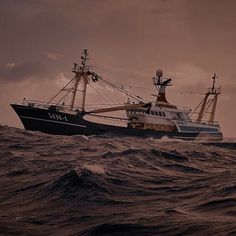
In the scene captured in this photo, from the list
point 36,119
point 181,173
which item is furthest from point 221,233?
point 36,119

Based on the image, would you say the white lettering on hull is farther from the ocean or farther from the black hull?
the ocean

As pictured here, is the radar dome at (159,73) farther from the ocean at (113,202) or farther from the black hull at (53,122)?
the ocean at (113,202)

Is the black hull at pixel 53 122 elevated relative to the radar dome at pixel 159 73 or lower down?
lower down

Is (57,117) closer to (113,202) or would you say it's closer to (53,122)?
(53,122)

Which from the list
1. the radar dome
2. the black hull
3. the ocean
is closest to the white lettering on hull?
the black hull

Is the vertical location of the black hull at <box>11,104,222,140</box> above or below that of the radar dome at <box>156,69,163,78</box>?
below

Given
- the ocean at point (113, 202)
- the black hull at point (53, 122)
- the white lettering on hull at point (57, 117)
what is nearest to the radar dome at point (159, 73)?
the black hull at point (53, 122)

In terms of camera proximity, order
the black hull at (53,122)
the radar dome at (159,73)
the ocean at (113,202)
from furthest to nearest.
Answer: the radar dome at (159,73)
the black hull at (53,122)
the ocean at (113,202)

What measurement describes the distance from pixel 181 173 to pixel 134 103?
46.6 metres

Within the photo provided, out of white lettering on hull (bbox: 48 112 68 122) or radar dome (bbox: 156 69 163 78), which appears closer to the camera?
white lettering on hull (bbox: 48 112 68 122)

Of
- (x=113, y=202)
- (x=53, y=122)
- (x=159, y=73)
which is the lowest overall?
(x=113, y=202)

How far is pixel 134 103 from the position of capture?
205ft

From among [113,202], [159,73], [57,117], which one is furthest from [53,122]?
[113,202]

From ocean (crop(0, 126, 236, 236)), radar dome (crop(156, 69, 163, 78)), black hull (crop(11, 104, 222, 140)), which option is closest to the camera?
ocean (crop(0, 126, 236, 236))
